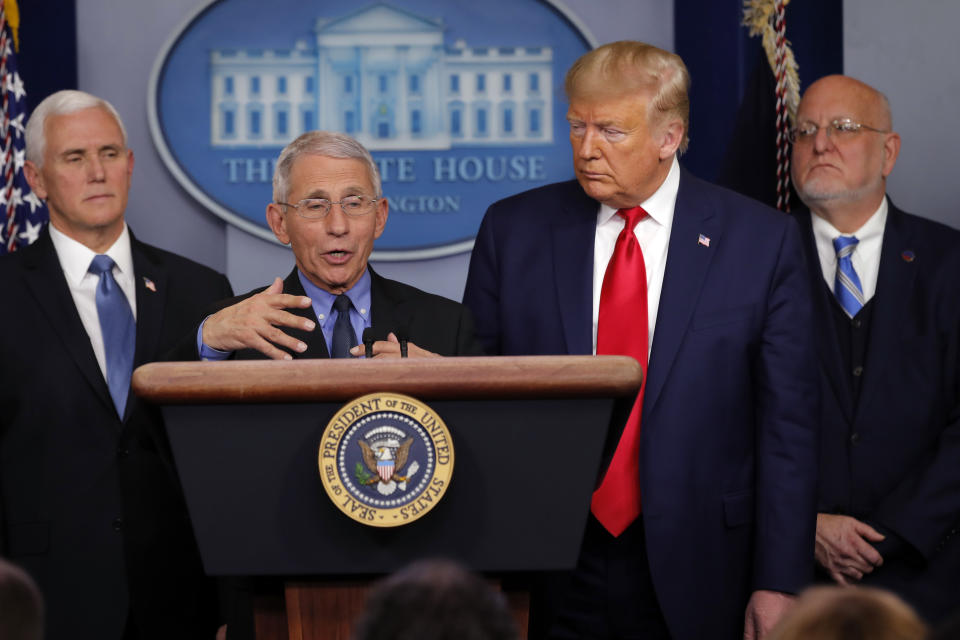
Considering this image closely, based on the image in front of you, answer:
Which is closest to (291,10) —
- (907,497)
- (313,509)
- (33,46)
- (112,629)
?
(33,46)

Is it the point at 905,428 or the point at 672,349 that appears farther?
the point at 905,428

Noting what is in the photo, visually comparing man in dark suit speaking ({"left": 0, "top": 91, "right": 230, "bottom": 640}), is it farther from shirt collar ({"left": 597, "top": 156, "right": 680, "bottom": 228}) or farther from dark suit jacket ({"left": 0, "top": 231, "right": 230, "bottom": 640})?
shirt collar ({"left": 597, "top": 156, "right": 680, "bottom": 228})

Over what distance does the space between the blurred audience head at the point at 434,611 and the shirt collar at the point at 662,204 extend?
1544 mm

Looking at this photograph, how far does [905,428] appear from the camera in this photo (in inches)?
108

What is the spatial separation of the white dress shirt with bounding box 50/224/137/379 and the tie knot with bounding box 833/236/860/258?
1.79 metres

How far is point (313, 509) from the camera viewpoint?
55.7 inches

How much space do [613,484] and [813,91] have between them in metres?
1.53

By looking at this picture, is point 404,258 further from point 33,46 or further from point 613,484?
point 613,484

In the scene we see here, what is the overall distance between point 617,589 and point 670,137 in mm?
901

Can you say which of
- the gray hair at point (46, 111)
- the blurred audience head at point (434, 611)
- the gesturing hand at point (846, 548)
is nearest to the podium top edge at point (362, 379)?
the blurred audience head at point (434, 611)

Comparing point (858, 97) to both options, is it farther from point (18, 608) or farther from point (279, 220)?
point (18, 608)

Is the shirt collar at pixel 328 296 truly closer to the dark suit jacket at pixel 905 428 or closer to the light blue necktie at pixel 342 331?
the light blue necktie at pixel 342 331

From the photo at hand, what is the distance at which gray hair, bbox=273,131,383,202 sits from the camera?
222cm

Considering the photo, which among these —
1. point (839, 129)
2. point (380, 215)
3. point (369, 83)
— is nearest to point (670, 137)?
point (380, 215)
